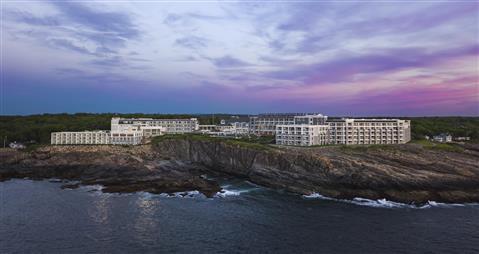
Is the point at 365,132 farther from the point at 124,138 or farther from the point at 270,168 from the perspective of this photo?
the point at 124,138

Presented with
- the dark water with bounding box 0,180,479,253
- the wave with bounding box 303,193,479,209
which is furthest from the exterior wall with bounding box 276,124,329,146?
the wave with bounding box 303,193,479,209

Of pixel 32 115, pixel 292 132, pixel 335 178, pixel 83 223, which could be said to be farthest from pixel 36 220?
pixel 32 115

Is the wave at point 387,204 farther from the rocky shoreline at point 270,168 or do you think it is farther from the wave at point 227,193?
the wave at point 227,193

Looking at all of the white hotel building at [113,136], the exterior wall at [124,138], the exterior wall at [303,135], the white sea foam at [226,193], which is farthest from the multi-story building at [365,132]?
the exterior wall at [124,138]

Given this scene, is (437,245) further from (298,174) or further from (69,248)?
(69,248)

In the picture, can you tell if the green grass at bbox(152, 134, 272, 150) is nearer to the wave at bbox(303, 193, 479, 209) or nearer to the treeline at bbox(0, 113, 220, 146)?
the wave at bbox(303, 193, 479, 209)
